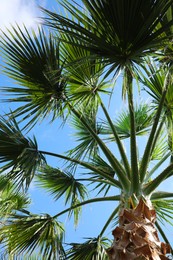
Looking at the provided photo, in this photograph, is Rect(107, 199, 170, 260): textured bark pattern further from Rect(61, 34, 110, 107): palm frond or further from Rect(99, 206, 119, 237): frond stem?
Rect(61, 34, 110, 107): palm frond

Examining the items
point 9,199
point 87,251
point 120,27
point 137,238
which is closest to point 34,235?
point 87,251

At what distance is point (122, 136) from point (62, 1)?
3.78 meters

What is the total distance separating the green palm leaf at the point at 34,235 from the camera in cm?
495

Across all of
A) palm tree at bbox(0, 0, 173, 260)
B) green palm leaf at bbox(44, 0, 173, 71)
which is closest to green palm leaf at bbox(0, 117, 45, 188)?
palm tree at bbox(0, 0, 173, 260)

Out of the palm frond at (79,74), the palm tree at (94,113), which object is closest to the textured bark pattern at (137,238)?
the palm tree at (94,113)

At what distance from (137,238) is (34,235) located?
2.15 m

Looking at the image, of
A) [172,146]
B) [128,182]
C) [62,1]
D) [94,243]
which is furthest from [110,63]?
[94,243]

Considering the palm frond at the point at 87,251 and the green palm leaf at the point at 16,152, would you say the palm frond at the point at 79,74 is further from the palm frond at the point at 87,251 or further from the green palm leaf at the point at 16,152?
the palm frond at the point at 87,251

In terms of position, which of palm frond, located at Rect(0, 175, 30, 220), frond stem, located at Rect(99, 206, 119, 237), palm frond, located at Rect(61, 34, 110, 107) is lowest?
frond stem, located at Rect(99, 206, 119, 237)

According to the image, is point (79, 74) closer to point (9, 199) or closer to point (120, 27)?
point (120, 27)

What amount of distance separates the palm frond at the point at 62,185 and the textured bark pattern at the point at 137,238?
2.34 m

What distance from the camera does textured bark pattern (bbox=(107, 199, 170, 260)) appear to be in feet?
10.8

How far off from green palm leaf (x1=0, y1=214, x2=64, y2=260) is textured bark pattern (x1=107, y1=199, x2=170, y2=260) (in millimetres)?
1734

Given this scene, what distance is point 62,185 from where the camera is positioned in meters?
6.08
